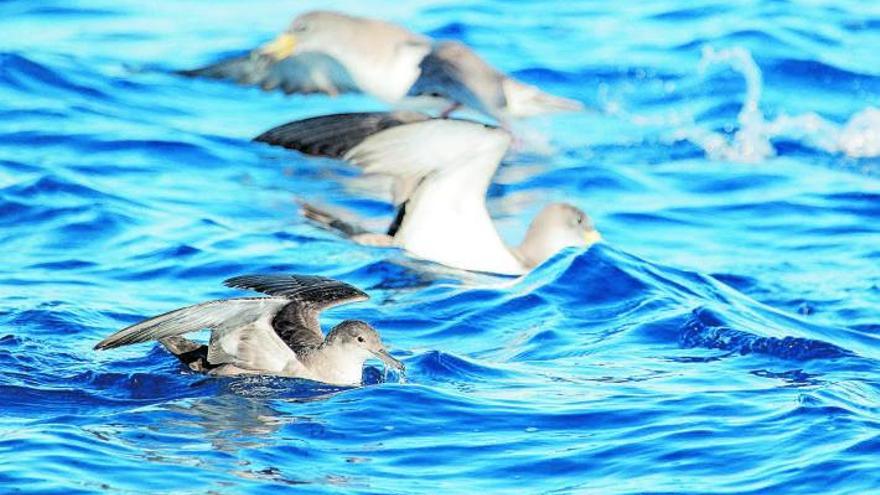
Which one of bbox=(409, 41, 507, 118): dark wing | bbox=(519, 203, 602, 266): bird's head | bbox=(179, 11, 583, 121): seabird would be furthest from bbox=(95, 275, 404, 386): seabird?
bbox=(179, 11, 583, 121): seabird

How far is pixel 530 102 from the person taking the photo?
15.2 meters

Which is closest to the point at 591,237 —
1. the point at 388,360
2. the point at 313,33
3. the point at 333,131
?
the point at 333,131

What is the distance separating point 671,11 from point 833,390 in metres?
12.4

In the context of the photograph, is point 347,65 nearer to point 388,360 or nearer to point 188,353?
point 188,353

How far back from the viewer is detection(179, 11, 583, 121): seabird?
1534 centimetres

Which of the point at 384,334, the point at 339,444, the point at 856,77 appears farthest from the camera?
the point at 856,77

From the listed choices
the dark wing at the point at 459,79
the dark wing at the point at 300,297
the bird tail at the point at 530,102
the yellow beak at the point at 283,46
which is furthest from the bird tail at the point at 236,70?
the dark wing at the point at 300,297

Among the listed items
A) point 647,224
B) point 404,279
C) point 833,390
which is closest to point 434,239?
point 404,279

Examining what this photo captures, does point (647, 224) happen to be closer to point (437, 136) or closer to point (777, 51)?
point (437, 136)

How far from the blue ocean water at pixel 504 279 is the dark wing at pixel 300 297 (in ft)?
0.98

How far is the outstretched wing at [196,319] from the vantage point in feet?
25.2

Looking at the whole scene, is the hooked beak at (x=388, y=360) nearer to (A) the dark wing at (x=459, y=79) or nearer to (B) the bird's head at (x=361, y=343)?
(B) the bird's head at (x=361, y=343)

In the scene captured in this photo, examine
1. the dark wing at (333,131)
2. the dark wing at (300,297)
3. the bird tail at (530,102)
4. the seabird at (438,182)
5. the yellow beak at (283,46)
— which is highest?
the yellow beak at (283,46)

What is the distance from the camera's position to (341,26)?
15680 millimetres
